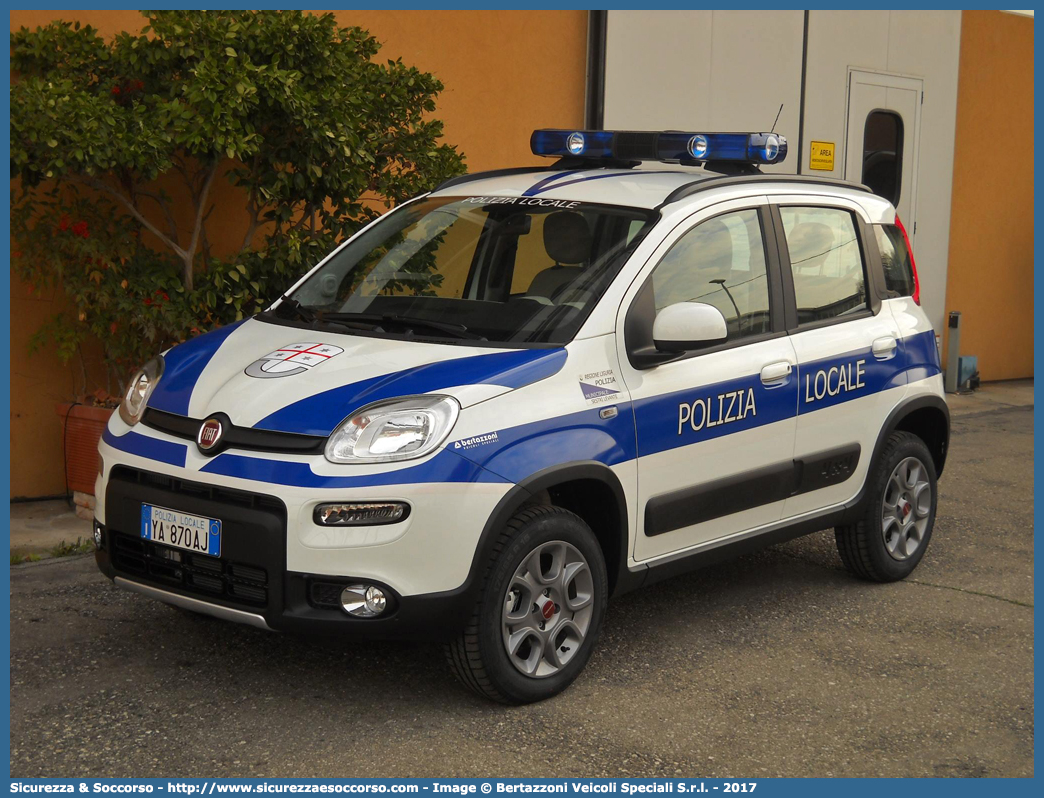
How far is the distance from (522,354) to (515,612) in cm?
86

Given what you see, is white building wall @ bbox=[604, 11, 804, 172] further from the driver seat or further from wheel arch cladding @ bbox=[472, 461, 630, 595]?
wheel arch cladding @ bbox=[472, 461, 630, 595]

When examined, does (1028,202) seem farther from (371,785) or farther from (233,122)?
(371,785)

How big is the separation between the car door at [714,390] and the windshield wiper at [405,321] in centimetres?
55

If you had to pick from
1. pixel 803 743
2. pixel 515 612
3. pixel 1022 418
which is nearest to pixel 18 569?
pixel 515 612

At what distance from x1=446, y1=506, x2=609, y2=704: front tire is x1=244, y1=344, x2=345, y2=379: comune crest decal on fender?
861 mm

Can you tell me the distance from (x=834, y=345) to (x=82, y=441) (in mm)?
3911

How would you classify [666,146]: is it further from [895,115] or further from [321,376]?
[895,115]

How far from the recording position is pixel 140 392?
14.6 ft

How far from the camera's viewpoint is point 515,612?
414 cm

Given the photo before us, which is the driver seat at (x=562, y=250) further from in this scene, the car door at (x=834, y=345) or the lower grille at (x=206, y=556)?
the lower grille at (x=206, y=556)

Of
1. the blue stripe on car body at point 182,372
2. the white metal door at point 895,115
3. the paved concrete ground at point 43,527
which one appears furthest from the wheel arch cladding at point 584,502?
the white metal door at point 895,115

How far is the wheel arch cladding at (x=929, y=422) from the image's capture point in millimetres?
5652

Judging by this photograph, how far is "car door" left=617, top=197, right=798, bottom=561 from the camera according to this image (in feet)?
14.6

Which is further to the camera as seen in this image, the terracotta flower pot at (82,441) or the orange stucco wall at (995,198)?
the orange stucco wall at (995,198)
